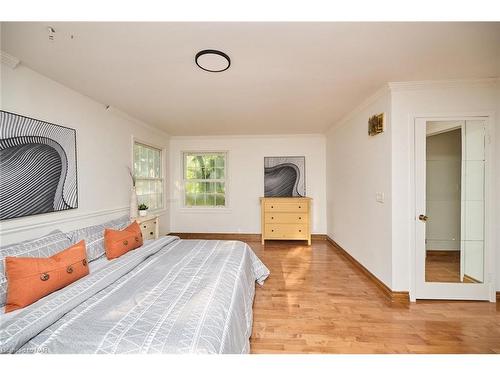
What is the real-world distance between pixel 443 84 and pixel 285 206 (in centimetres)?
292

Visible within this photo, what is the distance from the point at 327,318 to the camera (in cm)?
192

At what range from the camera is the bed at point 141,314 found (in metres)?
0.92

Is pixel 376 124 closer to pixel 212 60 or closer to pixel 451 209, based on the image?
pixel 451 209

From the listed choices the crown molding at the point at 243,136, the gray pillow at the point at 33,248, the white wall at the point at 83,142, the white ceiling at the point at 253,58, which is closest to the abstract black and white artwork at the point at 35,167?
the white wall at the point at 83,142

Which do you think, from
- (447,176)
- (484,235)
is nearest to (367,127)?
(447,176)

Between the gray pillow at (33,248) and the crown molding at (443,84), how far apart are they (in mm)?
3418

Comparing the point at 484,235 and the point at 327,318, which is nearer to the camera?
the point at 327,318

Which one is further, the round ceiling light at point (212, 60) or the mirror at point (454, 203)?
the mirror at point (454, 203)

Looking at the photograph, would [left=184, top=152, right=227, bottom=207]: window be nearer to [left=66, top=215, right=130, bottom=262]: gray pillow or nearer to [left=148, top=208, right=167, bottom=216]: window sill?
[left=148, top=208, right=167, bottom=216]: window sill

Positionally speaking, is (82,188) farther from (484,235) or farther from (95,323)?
(484,235)

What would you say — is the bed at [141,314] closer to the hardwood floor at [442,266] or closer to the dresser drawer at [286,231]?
the hardwood floor at [442,266]

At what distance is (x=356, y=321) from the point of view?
1888 millimetres

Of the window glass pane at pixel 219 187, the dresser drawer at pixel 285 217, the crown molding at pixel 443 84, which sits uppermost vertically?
the crown molding at pixel 443 84
